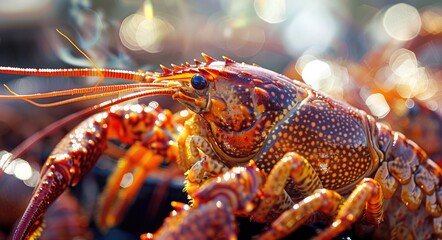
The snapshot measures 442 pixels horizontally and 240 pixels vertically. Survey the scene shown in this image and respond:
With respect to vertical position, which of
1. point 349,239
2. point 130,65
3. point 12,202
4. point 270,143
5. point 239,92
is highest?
point 130,65

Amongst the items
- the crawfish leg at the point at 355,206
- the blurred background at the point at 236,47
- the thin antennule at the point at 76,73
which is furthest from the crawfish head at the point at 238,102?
the blurred background at the point at 236,47

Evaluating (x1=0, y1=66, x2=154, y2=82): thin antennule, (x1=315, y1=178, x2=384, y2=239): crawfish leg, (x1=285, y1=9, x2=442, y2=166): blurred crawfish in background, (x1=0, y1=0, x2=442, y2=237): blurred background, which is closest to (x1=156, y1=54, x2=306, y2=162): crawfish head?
(x1=0, y1=66, x2=154, y2=82): thin antennule

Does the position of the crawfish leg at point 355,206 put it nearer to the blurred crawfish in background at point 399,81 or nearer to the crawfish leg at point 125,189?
the crawfish leg at point 125,189

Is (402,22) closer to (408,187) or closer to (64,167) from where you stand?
(408,187)

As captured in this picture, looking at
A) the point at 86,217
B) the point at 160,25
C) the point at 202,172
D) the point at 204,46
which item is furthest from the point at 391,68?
the point at 202,172

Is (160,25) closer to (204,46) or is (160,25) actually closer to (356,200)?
(204,46)
